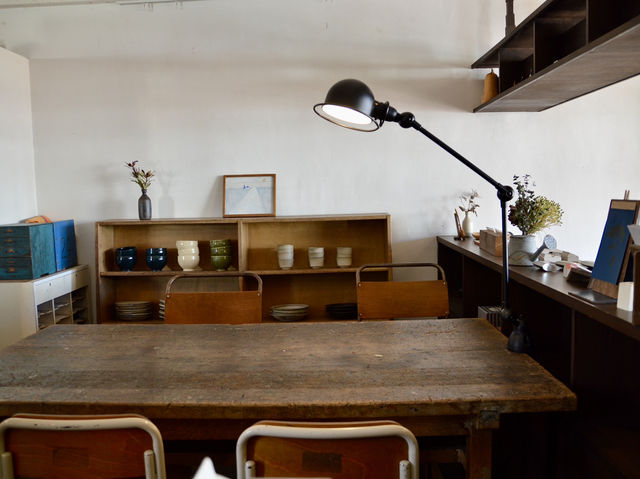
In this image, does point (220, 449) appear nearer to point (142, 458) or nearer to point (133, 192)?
point (142, 458)

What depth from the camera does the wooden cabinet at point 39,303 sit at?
10.4 ft

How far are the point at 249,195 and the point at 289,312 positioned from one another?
93 centimetres

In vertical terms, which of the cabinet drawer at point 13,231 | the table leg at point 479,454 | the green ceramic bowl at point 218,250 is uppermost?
the cabinet drawer at point 13,231

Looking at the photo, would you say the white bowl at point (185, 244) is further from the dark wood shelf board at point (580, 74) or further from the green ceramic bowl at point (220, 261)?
the dark wood shelf board at point (580, 74)

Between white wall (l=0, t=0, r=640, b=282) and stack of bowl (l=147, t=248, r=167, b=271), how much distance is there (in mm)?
352

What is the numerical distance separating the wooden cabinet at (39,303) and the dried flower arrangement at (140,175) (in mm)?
782

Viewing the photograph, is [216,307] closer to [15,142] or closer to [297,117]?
[297,117]

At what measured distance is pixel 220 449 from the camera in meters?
1.69

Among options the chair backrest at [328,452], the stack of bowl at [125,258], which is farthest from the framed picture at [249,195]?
the chair backrest at [328,452]

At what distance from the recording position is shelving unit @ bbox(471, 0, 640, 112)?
2096 millimetres

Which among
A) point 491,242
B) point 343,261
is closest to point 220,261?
point 343,261

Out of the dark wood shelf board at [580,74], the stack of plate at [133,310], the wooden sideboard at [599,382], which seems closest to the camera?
the wooden sideboard at [599,382]

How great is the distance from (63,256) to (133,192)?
67cm

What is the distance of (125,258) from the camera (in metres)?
3.62
